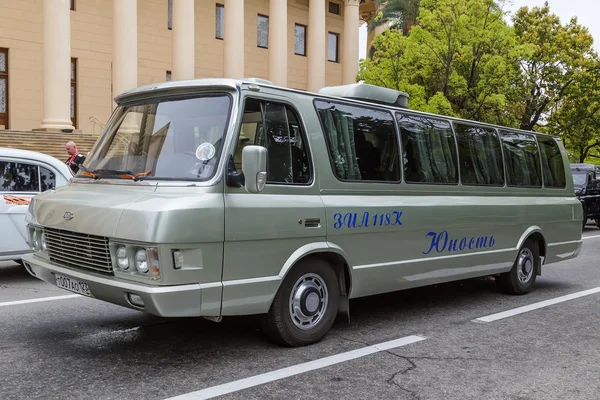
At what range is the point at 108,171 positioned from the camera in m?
5.63

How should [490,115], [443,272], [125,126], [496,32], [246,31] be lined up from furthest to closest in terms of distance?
[246,31] → [490,115] → [496,32] → [443,272] → [125,126]

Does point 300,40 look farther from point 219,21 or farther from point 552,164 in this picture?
point 552,164

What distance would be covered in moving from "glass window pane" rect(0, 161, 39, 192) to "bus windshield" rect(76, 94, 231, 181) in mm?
3657

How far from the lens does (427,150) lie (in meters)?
7.09

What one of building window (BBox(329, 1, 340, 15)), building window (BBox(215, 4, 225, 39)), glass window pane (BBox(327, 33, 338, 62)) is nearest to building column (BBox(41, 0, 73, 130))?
building window (BBox(215, 4, 225, 39))

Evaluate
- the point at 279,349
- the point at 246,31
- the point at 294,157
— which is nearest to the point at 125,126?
the point at 294,157

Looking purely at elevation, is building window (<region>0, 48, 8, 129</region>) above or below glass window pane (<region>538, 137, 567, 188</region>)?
above

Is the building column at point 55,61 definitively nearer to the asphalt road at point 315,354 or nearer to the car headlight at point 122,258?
the asphalt road at point 315,354

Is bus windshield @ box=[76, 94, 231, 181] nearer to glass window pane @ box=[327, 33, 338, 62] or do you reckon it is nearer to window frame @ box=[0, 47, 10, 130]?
window frame @ box=[0, 47, 10, 130]

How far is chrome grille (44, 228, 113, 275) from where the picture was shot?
4922 mm

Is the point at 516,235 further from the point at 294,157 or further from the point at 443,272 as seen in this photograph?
the point at 294,157

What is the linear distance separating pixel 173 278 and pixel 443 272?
3.53 meters

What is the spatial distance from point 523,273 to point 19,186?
698cm

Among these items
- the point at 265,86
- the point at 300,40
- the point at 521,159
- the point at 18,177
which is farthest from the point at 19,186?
the point at 300,40
